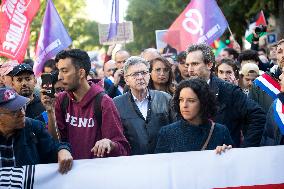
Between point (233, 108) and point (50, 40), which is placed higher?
point (50, 40)

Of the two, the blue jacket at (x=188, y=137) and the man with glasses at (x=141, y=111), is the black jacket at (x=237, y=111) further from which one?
the blue jacket at (x=188, y=137)

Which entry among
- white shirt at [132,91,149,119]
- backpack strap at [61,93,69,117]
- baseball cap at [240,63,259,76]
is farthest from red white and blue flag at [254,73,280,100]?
backpack strap at [61,93,69,117]

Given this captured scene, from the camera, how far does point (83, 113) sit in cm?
546

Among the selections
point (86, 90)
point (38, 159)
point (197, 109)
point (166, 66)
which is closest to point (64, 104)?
point (86, 90)

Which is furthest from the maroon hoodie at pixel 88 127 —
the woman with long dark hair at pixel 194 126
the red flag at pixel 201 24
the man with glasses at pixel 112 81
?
the red flag at pixel 201 24

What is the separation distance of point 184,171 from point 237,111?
4.49ft

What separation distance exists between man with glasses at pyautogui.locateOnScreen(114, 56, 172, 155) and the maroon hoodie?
0.59 meters

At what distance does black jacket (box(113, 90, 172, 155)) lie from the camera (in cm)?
613

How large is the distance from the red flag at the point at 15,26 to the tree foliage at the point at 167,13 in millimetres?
13920

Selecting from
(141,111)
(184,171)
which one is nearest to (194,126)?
(184,171)

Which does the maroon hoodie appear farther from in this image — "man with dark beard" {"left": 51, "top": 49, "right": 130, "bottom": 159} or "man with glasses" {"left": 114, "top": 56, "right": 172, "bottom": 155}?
"man with glasses" {"left": 114, "top": 56, "right": 172, "bottom": 155}

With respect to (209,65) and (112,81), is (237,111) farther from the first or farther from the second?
(112,81)

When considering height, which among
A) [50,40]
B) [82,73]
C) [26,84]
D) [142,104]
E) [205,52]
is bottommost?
[142,104]

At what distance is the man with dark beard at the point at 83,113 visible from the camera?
5367 mm
